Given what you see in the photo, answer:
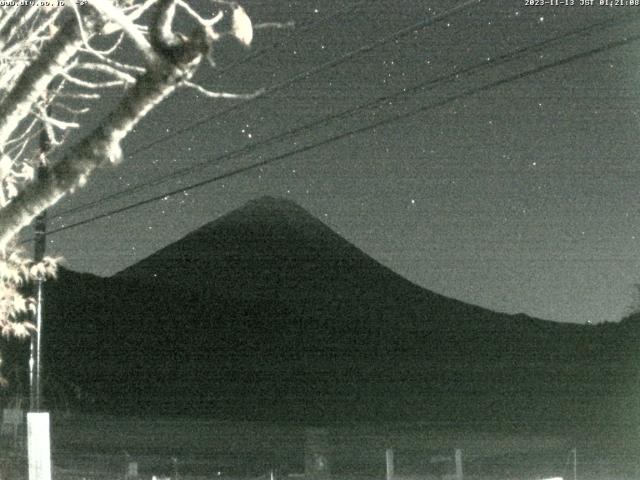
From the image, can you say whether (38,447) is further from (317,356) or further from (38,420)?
(317,356)

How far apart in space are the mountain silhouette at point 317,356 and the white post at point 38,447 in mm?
20273

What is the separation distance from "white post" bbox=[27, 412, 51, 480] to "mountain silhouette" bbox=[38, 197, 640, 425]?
2027cm

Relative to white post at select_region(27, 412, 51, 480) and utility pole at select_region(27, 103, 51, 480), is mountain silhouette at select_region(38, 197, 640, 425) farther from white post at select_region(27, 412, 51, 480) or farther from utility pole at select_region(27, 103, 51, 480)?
white post at select_region(27, 412, 51, 480)

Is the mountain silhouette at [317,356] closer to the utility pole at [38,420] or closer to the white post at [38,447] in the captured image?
the utility pole at [38,420]

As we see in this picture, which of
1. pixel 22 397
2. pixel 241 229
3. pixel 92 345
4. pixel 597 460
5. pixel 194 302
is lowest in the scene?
pixel 597 460

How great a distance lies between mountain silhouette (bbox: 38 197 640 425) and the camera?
5075 centimetres

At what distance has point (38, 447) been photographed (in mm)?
15320

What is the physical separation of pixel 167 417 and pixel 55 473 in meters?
30.8

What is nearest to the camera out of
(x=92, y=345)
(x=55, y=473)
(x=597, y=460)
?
(x=55, y=473)

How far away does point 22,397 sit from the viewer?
3806cm

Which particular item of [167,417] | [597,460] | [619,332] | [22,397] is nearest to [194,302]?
[167,417]

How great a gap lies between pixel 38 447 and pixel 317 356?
54859 mm

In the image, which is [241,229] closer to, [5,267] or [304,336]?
[304,336]

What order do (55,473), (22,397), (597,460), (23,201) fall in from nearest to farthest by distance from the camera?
(23,201)
(55,473)
(597,460)
(22,397)
